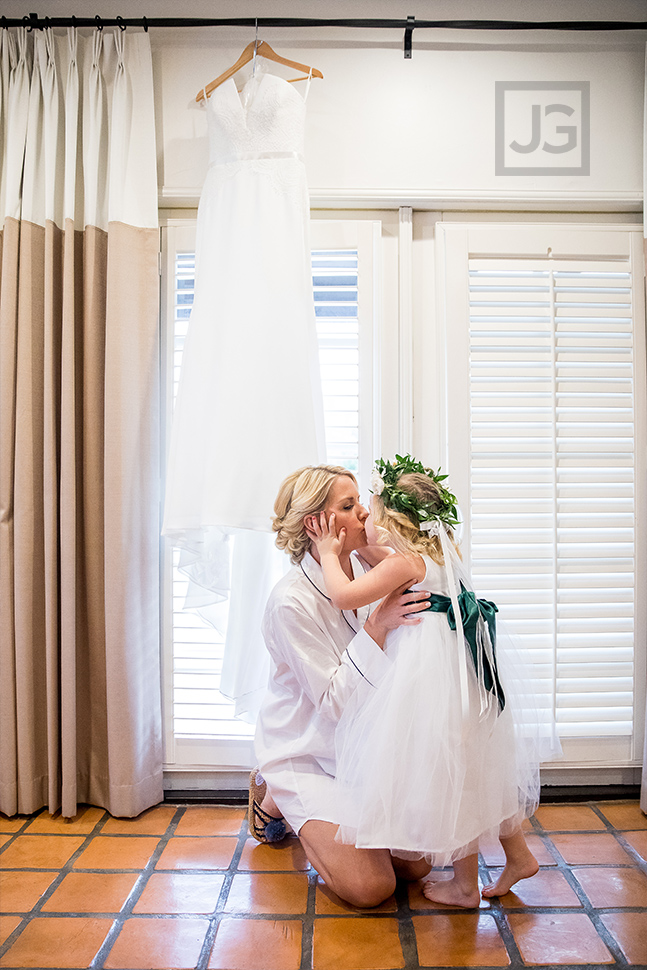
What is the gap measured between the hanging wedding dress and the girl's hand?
195 millimetres

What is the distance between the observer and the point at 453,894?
1.62 metres

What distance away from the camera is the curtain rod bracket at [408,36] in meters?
2.06

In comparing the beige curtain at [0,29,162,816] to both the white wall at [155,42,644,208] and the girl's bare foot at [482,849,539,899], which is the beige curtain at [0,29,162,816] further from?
the girl's bare foot at [482,849,539,899]

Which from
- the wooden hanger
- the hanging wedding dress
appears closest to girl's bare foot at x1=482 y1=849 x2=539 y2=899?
the hanging wedding dress

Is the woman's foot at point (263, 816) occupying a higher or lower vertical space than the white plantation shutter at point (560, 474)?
lower

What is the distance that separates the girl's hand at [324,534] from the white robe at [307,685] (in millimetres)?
82

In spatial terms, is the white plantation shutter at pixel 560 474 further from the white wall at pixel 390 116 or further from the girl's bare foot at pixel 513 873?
the girl's bare foot at pixel 513 873

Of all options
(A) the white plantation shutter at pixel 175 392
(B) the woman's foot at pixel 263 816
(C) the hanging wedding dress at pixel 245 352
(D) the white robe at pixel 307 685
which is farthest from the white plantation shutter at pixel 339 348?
(B) the woman's foot at pixel 263 816

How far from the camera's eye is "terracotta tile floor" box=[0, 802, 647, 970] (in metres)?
1.45

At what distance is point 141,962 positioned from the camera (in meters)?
1.44

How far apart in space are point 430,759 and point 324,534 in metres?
0.61

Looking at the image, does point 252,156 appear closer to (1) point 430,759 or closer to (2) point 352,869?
(1) point 430,759

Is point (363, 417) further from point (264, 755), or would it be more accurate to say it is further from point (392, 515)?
point (264, 755)

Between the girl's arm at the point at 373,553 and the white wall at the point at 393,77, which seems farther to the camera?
the white wall at the point at 393,77
